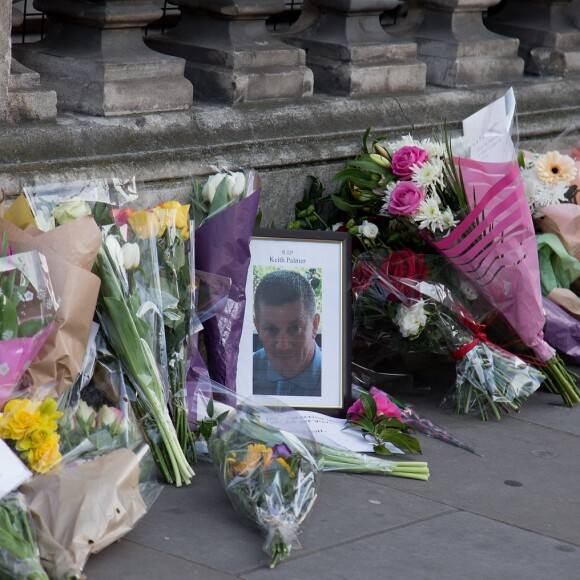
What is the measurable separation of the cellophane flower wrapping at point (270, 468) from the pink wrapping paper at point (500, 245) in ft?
3.63

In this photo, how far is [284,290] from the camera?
4.61m

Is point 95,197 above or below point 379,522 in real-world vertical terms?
above

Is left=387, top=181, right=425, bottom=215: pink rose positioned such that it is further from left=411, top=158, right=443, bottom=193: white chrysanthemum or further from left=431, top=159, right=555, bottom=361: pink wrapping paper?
left=431, top=159, right=555, bottom=361: pink wrapping paper

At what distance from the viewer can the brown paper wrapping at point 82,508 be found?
10.7ft

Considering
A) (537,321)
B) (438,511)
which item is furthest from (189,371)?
(537,321)

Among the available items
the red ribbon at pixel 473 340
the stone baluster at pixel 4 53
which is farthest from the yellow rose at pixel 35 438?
the red ribbon at pixel 473 340

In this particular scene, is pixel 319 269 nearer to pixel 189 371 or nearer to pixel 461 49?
pixel 189 371

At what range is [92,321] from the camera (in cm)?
386

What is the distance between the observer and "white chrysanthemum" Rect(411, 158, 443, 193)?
4820mm

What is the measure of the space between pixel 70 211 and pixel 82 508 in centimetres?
97

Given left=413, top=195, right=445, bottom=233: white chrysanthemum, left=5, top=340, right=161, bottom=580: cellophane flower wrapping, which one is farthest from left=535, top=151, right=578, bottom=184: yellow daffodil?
left=5, top=340, right=161, bottom=580: cellophane flower wrapping

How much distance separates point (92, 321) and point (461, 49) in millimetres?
2784

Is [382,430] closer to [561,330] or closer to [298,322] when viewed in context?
[298,322]

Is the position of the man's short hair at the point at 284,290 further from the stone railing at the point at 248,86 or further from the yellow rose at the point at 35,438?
the yellow rose at the point at 35,438
